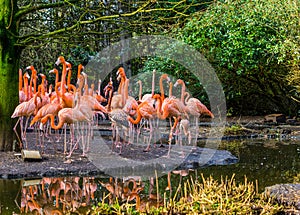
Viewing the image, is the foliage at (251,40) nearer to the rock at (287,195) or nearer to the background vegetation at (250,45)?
the background vegetation at (250,45)

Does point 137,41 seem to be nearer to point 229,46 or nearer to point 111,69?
point 111,69

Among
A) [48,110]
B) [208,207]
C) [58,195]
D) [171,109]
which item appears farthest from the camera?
[171,109]

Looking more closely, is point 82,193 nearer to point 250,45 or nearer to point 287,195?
point 287,195

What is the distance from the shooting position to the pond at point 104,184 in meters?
4.93

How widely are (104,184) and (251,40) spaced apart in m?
8.46

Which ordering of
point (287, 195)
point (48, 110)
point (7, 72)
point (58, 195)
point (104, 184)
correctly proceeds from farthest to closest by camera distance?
point (7, 72) → point (48, 110) → point (104, 184) → point (58, 195) → point (287, 195)

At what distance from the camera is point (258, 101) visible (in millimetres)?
17547

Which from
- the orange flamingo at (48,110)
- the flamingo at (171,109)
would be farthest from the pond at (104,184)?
the orange flamingo at (48,110)

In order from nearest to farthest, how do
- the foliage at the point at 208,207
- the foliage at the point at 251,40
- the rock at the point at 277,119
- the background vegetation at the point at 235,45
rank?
the foliage at the point at 208,207 < the background vegetation at the point at 235,45 < the foliage at the point at 251,40 < the rock at the point at 277,119

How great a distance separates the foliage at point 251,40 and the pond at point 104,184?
16.2ft

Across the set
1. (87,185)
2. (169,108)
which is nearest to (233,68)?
(169,108)

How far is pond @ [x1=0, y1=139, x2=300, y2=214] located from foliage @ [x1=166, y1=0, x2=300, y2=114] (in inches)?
194

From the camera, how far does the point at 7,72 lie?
7879 mm

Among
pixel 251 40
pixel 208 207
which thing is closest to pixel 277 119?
pixel 251 40
